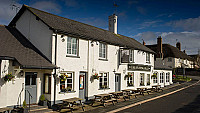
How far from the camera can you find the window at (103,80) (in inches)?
635

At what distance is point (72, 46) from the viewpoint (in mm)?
13641

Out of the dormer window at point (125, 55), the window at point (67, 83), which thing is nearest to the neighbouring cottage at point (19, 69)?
the window at point (67, 83)

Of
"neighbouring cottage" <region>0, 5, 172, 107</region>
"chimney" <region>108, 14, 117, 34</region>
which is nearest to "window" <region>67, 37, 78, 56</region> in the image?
"neighbouring cottage" <region>0, 5, 172, 107</region>

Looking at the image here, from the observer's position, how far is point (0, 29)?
42.2 feet

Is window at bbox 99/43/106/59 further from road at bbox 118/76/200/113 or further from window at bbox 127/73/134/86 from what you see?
road at bbox 118/76/200/113

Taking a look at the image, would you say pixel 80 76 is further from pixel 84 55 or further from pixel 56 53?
Answer: pixel 56 53

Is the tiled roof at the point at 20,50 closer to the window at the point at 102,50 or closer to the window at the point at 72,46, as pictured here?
the window at the point at 72,46

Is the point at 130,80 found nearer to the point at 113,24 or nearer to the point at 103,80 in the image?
the point at 103,80

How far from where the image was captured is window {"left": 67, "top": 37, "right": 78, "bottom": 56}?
1338 centimetres

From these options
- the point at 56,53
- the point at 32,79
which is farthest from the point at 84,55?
the point at 32,79

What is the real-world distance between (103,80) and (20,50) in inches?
302

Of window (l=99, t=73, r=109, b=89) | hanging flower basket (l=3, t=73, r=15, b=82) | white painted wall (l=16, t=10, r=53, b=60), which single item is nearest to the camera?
hanging flower basket (l=3, t=73, r=15, b=82)

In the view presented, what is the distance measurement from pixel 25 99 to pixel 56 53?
347cm

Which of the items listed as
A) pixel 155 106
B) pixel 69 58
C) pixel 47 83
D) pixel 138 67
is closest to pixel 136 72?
pixel 138 67
